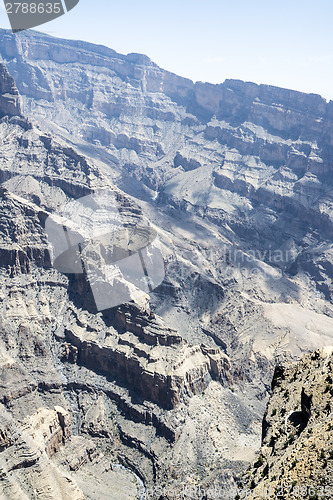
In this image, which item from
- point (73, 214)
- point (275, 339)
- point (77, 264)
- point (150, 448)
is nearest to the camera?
point (150, 448)

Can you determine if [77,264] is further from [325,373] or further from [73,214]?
[325,373]

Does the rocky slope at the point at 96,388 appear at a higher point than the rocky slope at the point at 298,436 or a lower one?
lower

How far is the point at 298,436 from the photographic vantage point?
30.9 meters

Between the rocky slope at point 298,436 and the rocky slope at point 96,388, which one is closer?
the rocky slope at point 298,436

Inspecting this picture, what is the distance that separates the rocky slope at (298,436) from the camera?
25.3 meters

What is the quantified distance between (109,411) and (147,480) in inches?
743

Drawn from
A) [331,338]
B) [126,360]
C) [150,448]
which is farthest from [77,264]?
[331,338]

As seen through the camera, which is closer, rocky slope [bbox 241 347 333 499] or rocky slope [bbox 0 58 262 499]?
rocky slope [bbox 241 347 333 499]

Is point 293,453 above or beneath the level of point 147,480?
above

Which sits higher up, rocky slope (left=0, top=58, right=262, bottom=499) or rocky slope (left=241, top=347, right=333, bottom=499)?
rocky slope (left=241, top=347, right=333, bottom=499)

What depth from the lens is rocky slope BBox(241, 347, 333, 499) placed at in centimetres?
2534

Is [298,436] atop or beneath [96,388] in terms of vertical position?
atop

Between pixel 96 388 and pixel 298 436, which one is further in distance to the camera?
pixel 96 388

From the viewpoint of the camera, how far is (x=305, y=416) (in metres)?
32.1
